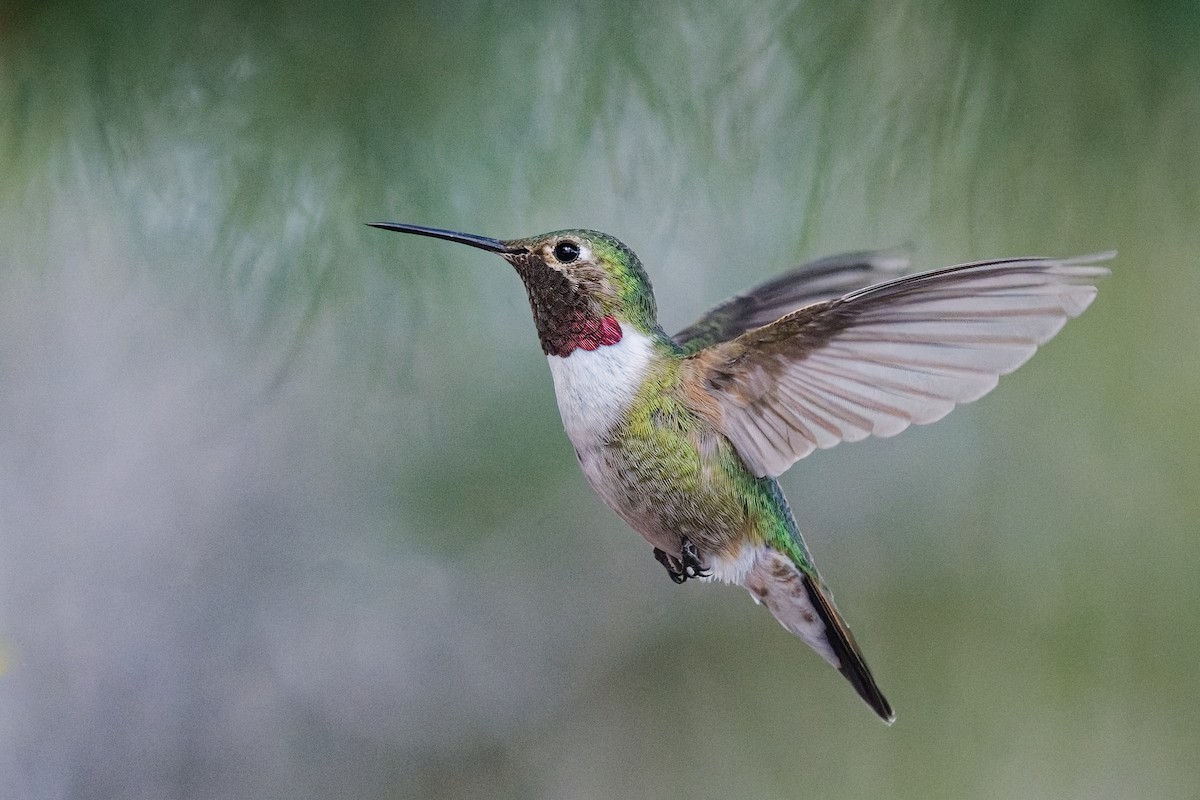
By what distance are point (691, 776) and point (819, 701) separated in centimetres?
18

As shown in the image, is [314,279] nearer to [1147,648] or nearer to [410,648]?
[410,648]

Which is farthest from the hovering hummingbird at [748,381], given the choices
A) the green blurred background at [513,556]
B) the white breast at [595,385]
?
the green blurred background at [513,556]

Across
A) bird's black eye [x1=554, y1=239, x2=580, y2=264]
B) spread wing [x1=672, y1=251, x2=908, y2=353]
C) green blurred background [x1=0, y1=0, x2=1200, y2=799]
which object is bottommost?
green blurred background [x1=0, y1=0, x2=1200, y2=799]

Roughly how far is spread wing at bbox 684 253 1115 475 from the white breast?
0.04 meters

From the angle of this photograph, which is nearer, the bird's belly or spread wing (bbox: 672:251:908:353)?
the bird's belly

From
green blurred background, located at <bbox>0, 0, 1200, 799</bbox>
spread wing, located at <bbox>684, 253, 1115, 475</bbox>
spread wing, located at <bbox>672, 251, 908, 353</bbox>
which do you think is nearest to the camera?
spread wing, located at <bbox>684, 253, 1115, 475</bbox>

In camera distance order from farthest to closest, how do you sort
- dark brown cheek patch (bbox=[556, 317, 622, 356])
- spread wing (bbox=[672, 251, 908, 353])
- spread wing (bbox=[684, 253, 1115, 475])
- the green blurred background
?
the green blurred background < spread wing (bbox=[672, 251, 908, 353]) < dark brown cheek patch (bbox=[556, 317, 622, 356]) < spread wing (bbox=[684, 253, 1115, 475])

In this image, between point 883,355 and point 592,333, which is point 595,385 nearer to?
point 592,333

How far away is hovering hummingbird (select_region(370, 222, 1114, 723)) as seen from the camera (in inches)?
18.5

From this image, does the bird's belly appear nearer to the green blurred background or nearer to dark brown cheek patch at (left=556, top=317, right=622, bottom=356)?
dark brown cheek patch at (left=556, top=317, right=622, bottom=356)

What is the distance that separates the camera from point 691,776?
142cm

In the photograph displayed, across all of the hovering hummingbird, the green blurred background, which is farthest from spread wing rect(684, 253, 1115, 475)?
the green blurred background

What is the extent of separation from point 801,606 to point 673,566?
80mm

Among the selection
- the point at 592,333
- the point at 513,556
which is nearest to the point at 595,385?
the point at 592,333
